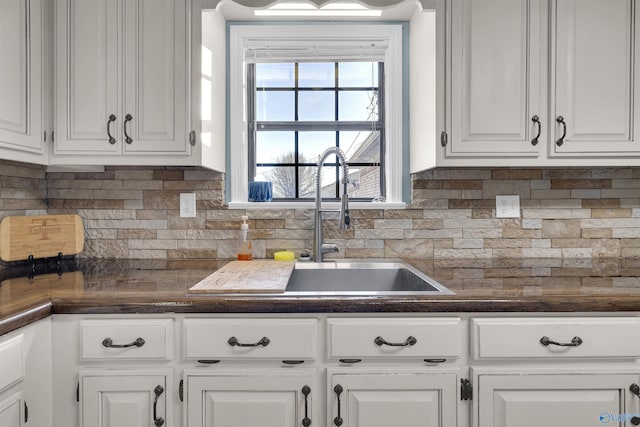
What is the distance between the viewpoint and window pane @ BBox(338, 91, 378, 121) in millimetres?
2203

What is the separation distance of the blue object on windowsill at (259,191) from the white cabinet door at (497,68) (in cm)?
92

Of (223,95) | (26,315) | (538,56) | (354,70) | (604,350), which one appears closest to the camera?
(26,315)

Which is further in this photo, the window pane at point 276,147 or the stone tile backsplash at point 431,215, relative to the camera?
the window pane at point 276,147

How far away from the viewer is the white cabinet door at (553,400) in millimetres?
1258

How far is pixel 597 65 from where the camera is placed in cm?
168

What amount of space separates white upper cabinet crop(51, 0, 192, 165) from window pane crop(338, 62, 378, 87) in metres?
0.85

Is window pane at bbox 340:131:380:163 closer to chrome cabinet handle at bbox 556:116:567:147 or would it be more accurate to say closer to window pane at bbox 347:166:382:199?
window pane at bbox 347:166:382:199

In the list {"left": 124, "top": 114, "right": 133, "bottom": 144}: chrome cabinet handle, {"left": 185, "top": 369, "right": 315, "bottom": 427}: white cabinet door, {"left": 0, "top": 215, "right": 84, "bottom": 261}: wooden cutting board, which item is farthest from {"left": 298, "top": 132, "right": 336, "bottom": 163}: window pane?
{"left": 185, "top": 369, "right": 315, "bottom": 427}: white cabinet door

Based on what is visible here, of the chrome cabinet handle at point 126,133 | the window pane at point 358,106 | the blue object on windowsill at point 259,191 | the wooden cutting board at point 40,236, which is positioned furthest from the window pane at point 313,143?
the wooden cutting board at point 40,236

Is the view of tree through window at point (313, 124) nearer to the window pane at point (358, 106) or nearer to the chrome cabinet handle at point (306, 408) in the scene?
the window pane at point (358, 106)

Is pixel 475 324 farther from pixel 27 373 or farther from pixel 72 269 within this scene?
pixel 72 269

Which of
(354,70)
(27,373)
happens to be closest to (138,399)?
(27,373)

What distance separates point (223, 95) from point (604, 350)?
1.84 meters

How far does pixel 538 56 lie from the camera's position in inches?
66.2
